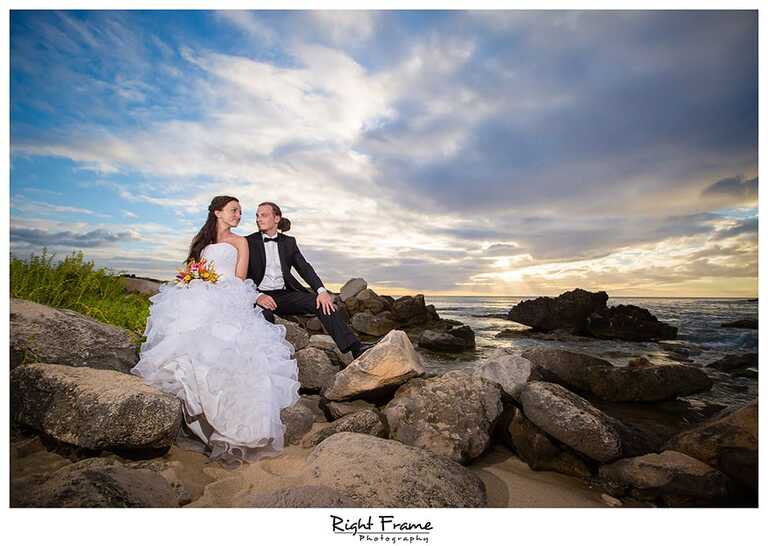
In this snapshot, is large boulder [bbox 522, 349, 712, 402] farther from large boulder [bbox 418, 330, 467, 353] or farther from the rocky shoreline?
large boulder [bbox 418, 330, 467, 353]

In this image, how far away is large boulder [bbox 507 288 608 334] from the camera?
19.3ft

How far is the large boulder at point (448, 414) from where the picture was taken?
2791mm

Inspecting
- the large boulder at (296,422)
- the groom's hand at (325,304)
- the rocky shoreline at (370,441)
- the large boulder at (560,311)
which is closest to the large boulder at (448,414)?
the rocky shoreline at (370,441)

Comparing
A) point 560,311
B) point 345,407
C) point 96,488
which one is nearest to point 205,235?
point 345,407

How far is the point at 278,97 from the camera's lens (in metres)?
3.37

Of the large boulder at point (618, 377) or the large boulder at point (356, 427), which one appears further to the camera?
the large boulder at point (618, 377)

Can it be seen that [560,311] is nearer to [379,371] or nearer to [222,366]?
[379,371]

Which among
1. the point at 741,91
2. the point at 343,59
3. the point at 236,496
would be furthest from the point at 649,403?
the point at 343,59

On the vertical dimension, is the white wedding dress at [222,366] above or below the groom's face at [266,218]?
below

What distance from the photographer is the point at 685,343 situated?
4586mm

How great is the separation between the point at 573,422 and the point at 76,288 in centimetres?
505

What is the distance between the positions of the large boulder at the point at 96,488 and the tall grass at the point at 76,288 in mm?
1876

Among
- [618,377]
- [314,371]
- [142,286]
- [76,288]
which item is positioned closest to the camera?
[314,371]

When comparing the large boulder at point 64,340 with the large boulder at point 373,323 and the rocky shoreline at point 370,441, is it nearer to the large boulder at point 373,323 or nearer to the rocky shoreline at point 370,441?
the rocky shoreline at point 370,441
